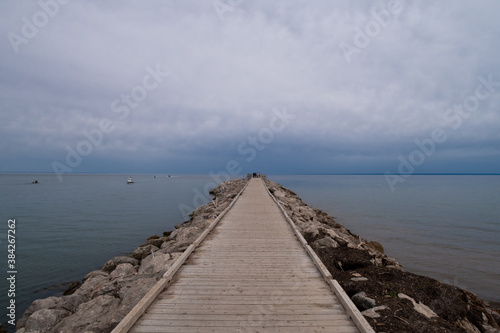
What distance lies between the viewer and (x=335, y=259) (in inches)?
269

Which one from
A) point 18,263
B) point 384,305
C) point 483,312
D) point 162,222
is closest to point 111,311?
point 384,305

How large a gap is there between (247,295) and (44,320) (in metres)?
4.00

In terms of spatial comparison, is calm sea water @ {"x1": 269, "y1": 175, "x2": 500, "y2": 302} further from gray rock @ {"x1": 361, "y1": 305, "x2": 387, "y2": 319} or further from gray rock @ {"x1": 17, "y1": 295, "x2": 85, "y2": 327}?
gray rock @ {"x1": 17, "y1": 295, "x2": 85, "y2": 327}

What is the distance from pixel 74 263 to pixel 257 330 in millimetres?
10645

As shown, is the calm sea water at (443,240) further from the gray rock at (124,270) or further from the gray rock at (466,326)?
the gray rock at (124,270)

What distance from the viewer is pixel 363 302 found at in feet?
14.7

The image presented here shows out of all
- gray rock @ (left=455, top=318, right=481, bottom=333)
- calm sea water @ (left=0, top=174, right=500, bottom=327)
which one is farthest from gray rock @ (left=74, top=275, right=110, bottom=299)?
gray rock @ (left=455, top=318, right=481, bottom=333)

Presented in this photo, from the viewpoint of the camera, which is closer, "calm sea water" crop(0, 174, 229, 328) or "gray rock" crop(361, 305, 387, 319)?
"gray rock" crop(361, 305, 387, 319)

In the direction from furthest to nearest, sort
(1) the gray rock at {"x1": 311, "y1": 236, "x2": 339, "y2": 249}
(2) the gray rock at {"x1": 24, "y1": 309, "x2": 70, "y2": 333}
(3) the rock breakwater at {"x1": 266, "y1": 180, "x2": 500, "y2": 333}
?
(1) the gray rock at {"x1": 311, "y1": 236, "x2": 339, "y2": 249} < (2) the gray rock at {"x1": 24, "y1": 309, "x2": 70, "y2": 333} < (3) the rock breakwater at {"x1": 266, "y1": 180, "x2": 500, "y2": 333}

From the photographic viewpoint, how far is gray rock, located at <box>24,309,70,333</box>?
4.94 meters

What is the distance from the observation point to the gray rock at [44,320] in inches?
195

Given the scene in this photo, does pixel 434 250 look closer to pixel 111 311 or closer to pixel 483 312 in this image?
pixel 483 312

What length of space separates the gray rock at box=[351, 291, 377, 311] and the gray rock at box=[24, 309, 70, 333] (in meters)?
5.49

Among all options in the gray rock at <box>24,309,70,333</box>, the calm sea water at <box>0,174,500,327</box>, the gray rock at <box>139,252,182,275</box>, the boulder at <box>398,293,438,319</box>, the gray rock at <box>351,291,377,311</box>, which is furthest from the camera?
the calm sea water at <box>0,174,500,327</box>
